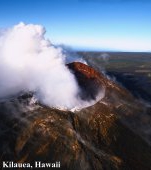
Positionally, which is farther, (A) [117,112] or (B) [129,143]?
(A) [117,112]

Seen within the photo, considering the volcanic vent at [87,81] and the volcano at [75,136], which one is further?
the volcanic vent at [87,81]

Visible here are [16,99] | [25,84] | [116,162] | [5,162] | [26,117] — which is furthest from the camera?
[25,84]

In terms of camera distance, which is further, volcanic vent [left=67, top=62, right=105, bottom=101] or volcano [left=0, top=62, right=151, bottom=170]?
volcanic vent [left=67, top=62, right=105, bottom=101]

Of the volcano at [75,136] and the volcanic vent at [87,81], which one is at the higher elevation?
the volcanic vent at [87,81]

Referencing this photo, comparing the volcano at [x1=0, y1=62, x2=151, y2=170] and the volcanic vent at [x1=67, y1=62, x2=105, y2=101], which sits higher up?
the volcanic vent at [x1=67, y1=62, x2=105, y2=101]

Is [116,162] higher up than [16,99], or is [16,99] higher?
[16,99]

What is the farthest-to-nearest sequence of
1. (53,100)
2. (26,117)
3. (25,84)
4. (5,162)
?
(25,84) → (53,100) → (26,117) → (5,162)

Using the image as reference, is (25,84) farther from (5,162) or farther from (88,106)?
(5,162)

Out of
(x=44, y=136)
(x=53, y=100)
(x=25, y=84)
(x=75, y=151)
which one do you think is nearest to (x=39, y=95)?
(x=53, y=100)
